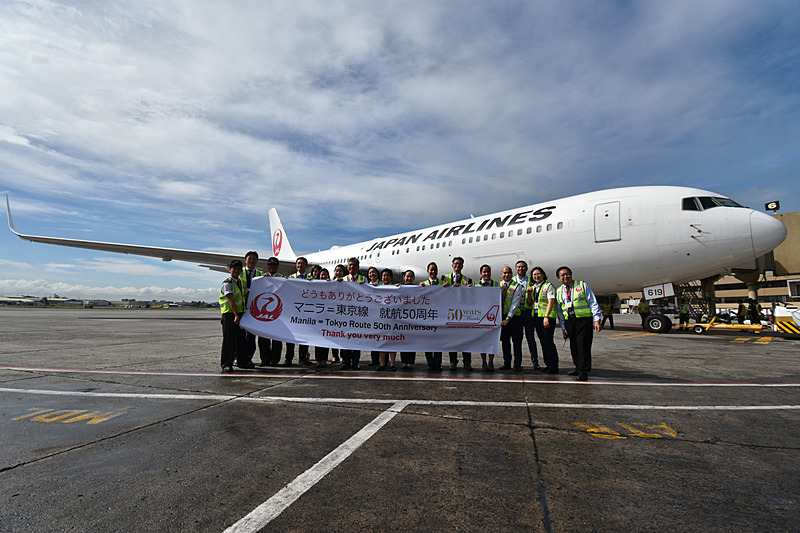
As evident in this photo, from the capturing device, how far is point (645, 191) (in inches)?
500

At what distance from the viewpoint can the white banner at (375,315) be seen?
22.7 feet

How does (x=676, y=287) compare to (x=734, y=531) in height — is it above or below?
above

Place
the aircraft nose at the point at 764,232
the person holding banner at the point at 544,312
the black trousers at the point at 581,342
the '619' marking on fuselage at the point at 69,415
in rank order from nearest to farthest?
the '619' marking on fuselage at the point at 69,415
the black trousers at the point at 581,342
the person holding banner at the point at 544,312
the aircraft nose at the point at 764,232

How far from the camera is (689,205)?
1176cm

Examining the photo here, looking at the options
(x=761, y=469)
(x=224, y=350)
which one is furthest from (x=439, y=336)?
(x=761, y=469)

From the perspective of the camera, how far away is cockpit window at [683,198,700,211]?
38.3 ft

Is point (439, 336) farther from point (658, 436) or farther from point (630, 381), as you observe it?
point (658, 436)

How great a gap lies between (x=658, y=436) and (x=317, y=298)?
5534 mm

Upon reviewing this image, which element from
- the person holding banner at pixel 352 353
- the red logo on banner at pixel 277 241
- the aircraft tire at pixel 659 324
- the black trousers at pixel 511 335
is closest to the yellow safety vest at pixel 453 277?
the black trousers at pixel 511 335

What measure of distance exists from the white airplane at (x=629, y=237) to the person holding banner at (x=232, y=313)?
10.5 m

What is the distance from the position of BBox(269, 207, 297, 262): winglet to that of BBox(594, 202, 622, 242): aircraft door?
Answer: 86.6 ft

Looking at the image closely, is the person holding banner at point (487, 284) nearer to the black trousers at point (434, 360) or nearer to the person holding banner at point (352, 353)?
the black trousers at point (434, 360)

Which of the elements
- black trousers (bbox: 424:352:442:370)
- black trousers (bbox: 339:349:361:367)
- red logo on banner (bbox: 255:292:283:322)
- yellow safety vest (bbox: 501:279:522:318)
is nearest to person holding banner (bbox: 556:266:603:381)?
yellow safety vest (bbox: 501:279:522:318)

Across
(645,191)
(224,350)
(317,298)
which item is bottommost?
(224,350)
